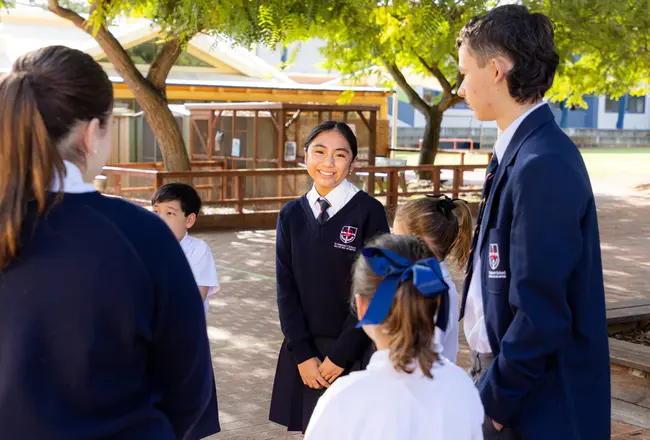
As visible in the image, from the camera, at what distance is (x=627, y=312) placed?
6625 mm

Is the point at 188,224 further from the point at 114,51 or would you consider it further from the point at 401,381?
the point at 114,51

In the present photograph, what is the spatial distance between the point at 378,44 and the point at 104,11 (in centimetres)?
578

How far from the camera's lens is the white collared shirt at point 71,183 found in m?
1.84

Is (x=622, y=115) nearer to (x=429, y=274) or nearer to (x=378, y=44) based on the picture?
(x=378, y=44)

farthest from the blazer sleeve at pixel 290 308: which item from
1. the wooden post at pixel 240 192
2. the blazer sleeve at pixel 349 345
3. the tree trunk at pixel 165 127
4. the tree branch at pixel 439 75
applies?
the tree branch at pixel 439 75

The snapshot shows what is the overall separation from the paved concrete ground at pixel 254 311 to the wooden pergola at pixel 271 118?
396 centimetres

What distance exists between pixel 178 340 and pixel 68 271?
30cm

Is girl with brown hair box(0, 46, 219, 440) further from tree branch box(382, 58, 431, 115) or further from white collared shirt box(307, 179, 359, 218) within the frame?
tree branch box(382, 58, 431, 115)

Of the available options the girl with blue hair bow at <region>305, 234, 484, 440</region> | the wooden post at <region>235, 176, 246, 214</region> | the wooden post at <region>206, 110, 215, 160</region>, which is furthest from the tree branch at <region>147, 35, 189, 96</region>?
the girl with blue hair bow at <region>305, 234, 484, 440</region>

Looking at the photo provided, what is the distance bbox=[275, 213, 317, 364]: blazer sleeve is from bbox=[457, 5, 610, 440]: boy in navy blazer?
1163 mm

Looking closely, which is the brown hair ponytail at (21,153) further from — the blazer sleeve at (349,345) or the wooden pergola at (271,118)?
the wooden pergola at (271,118)

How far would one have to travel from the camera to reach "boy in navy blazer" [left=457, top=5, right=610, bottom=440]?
7.55 feet

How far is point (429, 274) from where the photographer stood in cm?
213

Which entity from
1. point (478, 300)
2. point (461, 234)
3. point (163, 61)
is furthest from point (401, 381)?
point (163, 61)
